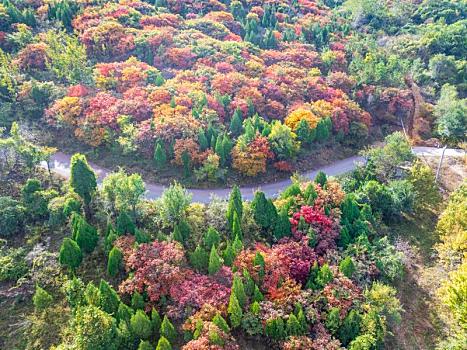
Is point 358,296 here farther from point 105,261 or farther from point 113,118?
point 113,118

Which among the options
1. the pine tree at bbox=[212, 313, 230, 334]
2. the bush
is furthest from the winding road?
the pine tree at bbox=[212, 313, 230, 334]

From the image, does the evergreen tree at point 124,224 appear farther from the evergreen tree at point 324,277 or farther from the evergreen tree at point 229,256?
the evergreen tree at point 324,277

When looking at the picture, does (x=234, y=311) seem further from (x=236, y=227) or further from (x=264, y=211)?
(x=264, y=211)

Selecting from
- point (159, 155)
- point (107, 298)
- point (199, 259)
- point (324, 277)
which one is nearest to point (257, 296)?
point (199, 259)

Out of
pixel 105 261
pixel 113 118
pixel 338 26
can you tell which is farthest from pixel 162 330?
pixel 338 26

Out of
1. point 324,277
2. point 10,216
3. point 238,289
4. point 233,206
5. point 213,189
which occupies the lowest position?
point 324,277

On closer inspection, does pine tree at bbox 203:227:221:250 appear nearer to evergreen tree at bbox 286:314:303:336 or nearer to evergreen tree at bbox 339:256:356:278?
evergreen tree at bbox 286:314:303:336
